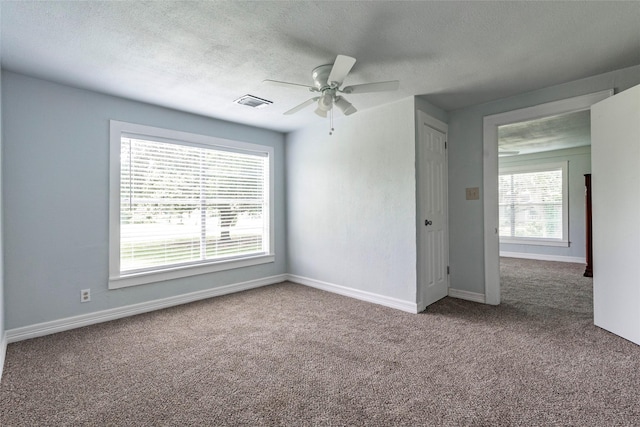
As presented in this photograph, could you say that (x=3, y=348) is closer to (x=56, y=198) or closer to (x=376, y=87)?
(x=56, y=198)

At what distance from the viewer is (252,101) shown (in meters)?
3.62

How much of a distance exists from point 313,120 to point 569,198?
599cm

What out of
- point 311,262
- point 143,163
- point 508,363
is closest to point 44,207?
point 143,163

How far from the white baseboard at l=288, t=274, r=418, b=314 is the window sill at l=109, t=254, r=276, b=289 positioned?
2.00ft

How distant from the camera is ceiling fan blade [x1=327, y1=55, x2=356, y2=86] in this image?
2172 millimetres

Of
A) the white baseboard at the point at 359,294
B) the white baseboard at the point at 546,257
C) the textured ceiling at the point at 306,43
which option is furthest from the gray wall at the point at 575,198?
the white baseboard at the point at 359,294

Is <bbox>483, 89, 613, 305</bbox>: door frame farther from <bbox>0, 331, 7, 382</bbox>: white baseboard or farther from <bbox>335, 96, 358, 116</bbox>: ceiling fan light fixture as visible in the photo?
<bbox>0, 331, 7, 382</bbox>: white baseboard

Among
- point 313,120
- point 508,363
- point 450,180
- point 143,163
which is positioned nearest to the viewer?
point 508,363

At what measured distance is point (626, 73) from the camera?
113 inches

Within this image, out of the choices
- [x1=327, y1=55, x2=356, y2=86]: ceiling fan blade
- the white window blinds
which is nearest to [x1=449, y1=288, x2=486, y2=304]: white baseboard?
the white window blinds

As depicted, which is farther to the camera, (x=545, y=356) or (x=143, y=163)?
(x=143, y=163)

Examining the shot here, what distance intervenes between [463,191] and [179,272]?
12.1 ft

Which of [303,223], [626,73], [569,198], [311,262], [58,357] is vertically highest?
[626,73]

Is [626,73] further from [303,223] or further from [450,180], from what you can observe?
[303,223]
